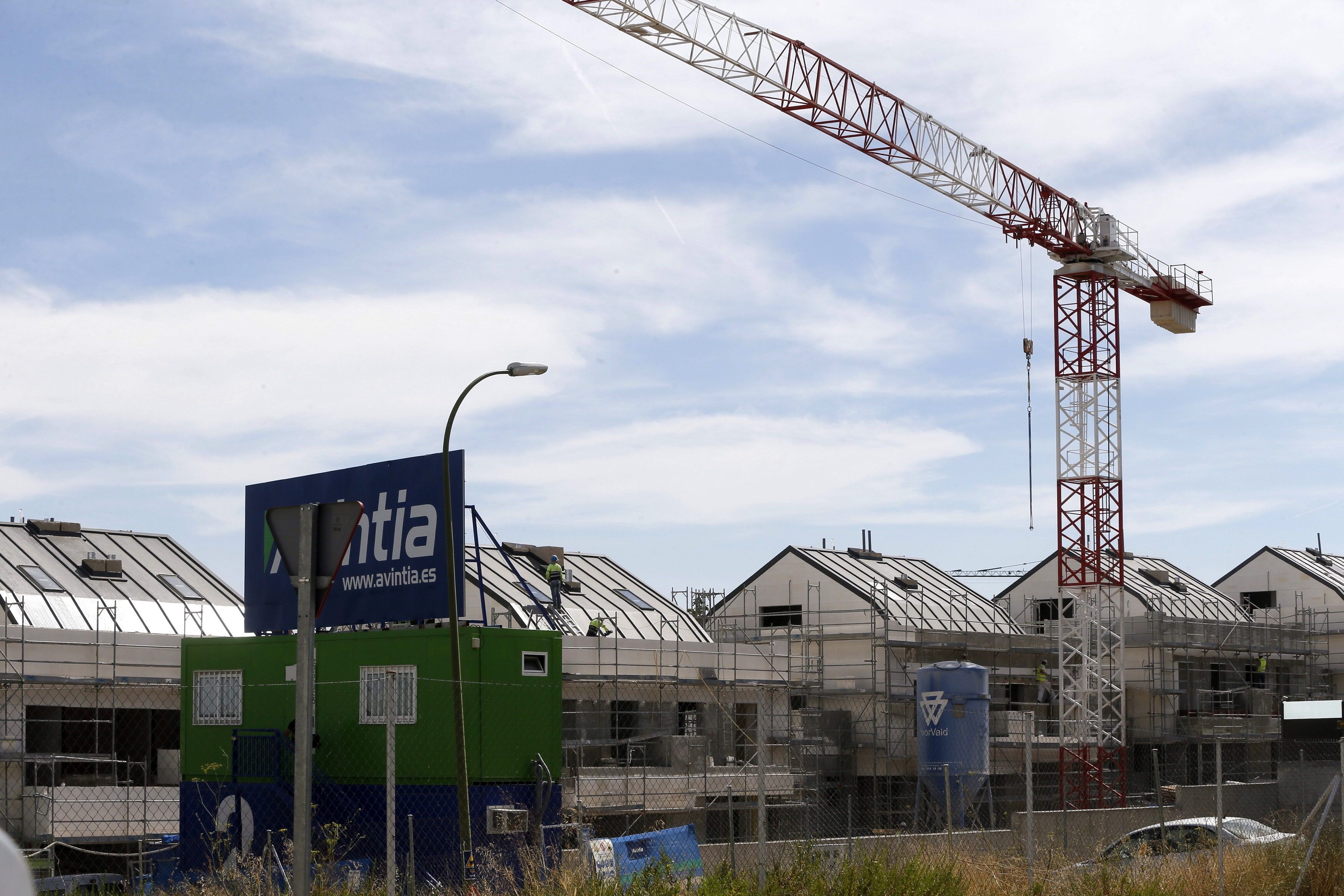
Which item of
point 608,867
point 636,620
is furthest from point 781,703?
point 608,867

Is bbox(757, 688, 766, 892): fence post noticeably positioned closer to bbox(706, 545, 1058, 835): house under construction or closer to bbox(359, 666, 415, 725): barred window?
bbox(359, 666, 415, 725): barred window

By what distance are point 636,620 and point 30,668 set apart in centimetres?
1877

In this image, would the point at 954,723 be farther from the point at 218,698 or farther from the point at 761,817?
the point at 761,817

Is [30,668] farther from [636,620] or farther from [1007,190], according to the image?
[1007,190]

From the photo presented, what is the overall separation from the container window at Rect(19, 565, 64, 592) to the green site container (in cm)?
1342

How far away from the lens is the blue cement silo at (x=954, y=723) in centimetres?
3956

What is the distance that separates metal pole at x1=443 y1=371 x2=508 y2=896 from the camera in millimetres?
17891

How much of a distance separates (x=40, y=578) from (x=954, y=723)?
23854 mm

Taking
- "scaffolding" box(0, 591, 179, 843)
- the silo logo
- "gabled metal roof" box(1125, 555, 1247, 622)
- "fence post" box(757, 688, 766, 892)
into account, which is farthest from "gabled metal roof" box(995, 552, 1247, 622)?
"fence post" box(757, 688, 766, 892)

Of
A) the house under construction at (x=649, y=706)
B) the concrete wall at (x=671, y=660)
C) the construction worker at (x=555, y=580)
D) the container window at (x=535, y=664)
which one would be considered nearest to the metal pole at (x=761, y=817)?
the container window at (x=535, y=664)

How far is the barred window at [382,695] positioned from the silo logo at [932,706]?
2281 centimetres

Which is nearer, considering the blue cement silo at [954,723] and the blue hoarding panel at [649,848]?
the blue hoarding panel at [649,848]

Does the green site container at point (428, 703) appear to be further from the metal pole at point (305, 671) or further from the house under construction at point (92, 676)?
the metal pole at point (305, 671)

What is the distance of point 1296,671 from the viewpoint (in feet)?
205
